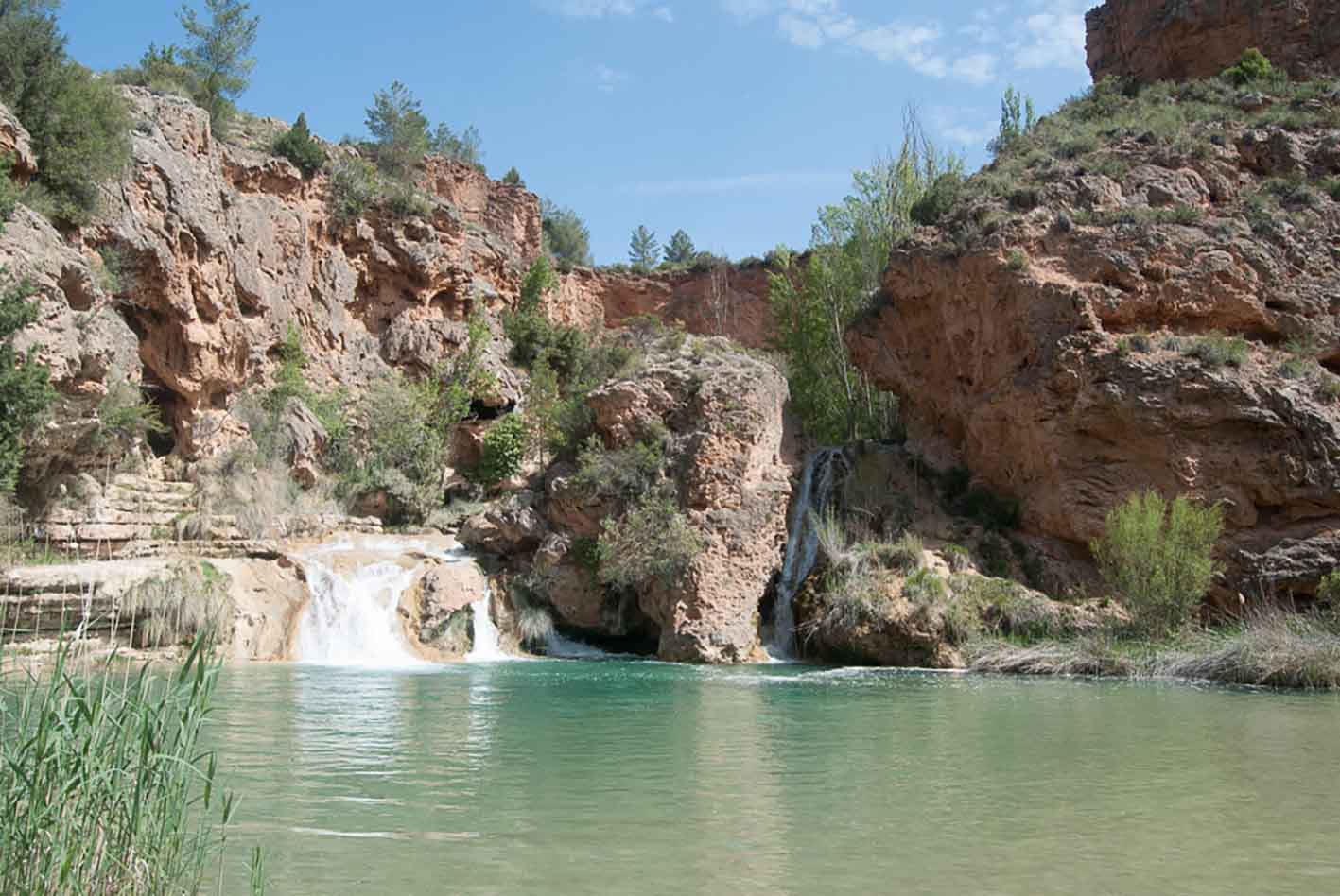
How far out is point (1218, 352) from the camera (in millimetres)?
20547

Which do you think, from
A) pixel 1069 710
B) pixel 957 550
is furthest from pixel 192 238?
pixel 1069 710

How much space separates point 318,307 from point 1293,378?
28.5 meters

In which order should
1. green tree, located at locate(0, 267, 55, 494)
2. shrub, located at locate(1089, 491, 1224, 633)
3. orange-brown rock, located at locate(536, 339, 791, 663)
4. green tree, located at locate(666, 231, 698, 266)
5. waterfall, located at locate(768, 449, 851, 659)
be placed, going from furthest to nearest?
green tree, located at locate(666, 231, 698, 266) → waterfall, located at locate(768, 449, 851, 659) → orange-brown rock, located at locate(536, 339, 791, 663) → shrub, located at locate(1089, 491, 1224, 633) → green tree, located at locate(0, 267, 55, 494)

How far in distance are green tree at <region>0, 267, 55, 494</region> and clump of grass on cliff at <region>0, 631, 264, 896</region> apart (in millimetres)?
16089

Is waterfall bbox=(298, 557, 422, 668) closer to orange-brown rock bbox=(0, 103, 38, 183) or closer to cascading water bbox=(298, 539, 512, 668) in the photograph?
cascading water bbox=(298, 539, 512, 668)

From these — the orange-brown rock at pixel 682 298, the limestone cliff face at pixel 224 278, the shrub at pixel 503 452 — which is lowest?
the shrub at pixel 503 452

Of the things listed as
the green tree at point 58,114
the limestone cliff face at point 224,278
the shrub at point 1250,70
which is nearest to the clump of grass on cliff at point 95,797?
the limestone cliff face at point 224,278

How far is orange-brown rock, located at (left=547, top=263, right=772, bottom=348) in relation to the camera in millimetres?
48531

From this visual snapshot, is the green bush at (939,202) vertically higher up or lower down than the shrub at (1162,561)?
higher up

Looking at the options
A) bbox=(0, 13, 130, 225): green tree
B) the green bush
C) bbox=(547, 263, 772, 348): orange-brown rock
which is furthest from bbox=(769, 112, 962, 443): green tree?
bbox=(0, 13, 130, 225): green tree

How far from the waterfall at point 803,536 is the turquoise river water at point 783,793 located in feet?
27.4

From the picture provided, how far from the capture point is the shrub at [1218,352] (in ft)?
67.4

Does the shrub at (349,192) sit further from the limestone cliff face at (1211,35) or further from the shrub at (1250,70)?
the shrub at (1250,70)

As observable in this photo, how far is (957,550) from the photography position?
2175 centimetres
